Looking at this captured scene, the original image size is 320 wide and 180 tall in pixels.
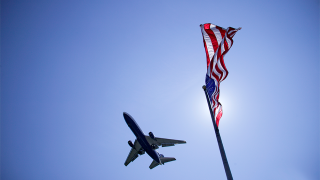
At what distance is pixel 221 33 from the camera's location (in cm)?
1354

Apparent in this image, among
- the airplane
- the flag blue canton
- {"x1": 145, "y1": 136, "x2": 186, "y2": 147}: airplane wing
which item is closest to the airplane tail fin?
the airplane

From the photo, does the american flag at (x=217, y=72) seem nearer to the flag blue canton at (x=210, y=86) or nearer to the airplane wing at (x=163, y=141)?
the flag blue canton at (x=210, y=86)

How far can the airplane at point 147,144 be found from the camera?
2923 centimetres

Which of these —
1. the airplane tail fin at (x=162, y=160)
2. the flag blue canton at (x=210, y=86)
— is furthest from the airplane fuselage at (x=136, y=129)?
the flag blue canton at (x=210, y=86)

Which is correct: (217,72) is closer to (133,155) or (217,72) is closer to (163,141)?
(163,141)

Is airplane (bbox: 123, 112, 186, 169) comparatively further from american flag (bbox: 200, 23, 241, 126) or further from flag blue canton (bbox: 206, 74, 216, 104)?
american flag (bbox: 200, 23, 241, 126)

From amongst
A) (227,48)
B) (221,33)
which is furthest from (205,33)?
(227,48)

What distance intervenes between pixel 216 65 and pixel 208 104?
2995 mm

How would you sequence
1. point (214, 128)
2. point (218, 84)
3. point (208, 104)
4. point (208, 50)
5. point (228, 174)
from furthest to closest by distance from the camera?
point (208, 50) → point (218, 84) → point (208, 104) → point (214, 128) → point (228, 174)

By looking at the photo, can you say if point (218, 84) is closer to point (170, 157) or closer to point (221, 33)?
point (221, 33)

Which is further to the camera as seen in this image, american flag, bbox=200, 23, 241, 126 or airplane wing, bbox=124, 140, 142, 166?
airplane wing, bbox=124, 140, 142, 166

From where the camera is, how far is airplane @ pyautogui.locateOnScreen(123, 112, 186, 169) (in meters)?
29.2

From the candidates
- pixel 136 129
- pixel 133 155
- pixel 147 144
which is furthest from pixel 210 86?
pixel 133 155

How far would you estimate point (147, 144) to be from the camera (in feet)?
101
